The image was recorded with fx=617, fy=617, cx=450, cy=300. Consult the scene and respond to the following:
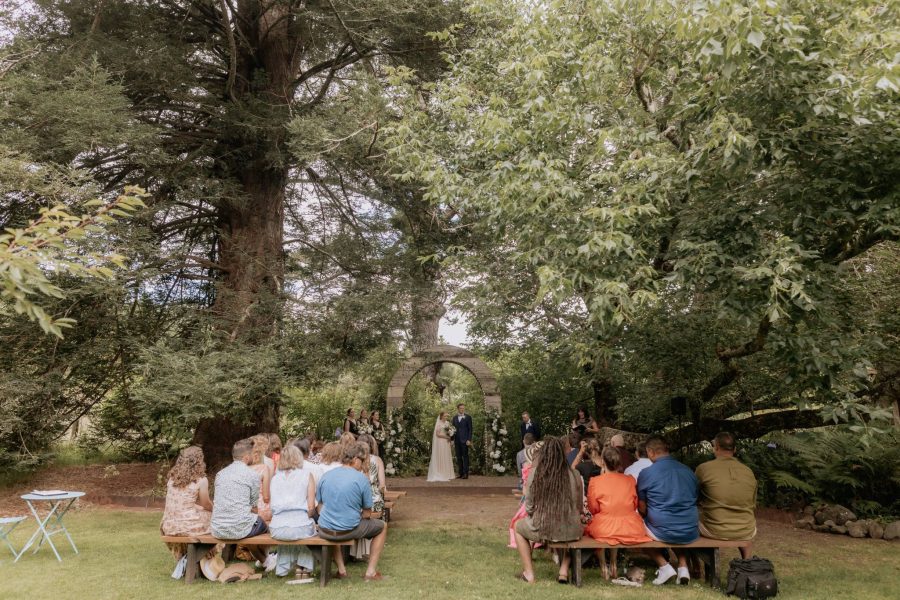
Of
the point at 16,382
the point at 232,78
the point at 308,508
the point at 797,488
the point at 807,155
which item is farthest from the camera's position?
the point at 232,78

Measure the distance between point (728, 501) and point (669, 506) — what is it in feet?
1.86

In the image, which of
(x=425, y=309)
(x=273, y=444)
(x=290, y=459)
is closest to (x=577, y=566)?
(x=290, y=459)

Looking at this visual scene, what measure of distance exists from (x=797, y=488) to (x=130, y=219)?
35.2 ft

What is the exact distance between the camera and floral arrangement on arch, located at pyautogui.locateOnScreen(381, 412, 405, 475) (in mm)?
13453

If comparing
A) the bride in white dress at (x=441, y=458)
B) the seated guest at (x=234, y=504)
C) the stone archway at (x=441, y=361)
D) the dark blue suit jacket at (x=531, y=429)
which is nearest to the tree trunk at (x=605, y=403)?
the dark blue suit jacket at (x=531, y=429)

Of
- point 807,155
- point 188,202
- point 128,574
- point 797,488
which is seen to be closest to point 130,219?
point 188,202

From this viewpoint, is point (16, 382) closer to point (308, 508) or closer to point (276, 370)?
point (276, 370)

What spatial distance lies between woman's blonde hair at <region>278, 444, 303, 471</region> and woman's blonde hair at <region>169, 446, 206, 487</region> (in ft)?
2.26

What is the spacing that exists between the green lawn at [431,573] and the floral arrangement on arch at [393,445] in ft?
18.7

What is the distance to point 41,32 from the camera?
9359 mm

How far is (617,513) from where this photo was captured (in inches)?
214

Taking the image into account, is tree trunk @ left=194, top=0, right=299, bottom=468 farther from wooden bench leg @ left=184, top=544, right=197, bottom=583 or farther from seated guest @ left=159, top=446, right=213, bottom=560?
wooden bench leg @ left=184, top=544, right=197, bottom=583

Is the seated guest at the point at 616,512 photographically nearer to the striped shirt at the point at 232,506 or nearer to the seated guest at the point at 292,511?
the seated guest at the point at 292,511

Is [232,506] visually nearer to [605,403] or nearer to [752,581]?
[752,581]
